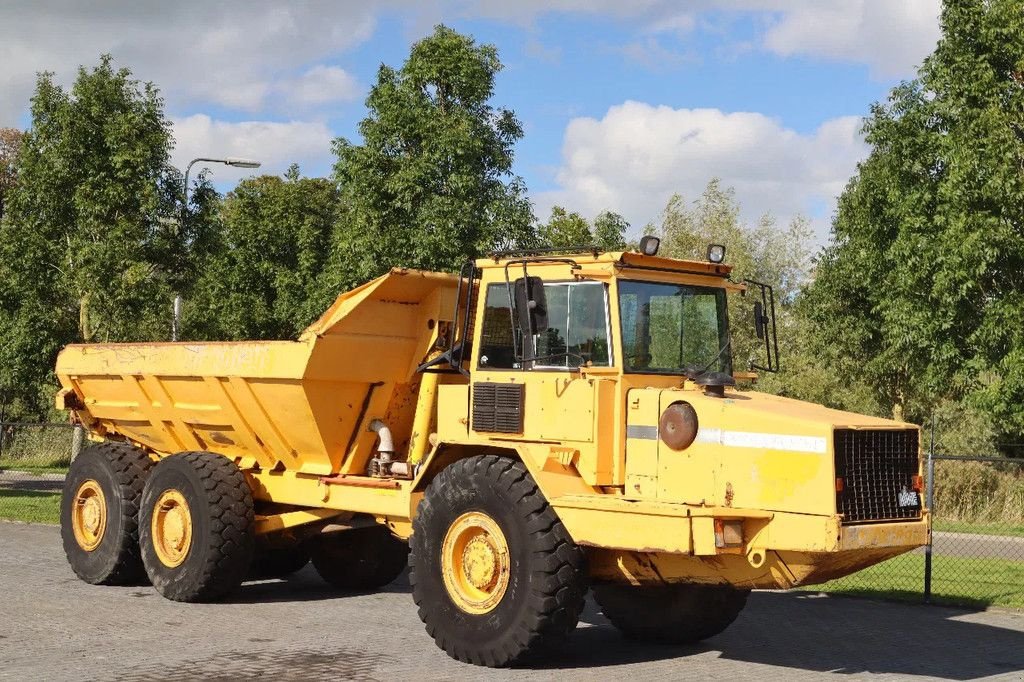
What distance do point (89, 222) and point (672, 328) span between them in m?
16.1

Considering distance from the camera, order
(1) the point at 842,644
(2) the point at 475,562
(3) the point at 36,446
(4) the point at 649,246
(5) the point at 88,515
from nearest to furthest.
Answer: (2) the point at 475,562
(4) the point at 649,246
(1) the point at 842,644
(5) the point at 88,515
(3) the point at 36,446

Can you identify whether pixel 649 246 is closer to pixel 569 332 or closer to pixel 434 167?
pixel 569 332

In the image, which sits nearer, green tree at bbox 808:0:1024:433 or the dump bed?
the dump bed

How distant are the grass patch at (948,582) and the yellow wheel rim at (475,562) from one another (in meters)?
5.75

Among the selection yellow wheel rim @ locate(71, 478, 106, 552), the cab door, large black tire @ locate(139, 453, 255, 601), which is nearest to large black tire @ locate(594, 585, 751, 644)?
the cab door

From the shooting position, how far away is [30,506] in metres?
22.0

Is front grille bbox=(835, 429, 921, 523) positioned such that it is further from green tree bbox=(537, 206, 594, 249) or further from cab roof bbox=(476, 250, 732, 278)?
green tree bbox=(537, 206, 594, 249)

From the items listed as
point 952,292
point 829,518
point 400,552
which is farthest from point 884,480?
point 952,292

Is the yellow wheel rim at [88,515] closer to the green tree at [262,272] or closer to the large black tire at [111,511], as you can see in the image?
the large black tire at [111,511]

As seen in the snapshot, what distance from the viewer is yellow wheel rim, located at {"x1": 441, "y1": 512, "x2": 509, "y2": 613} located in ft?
30.6

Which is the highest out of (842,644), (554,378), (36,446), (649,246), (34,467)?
(649,246)

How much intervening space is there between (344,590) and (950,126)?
1784 centimetres

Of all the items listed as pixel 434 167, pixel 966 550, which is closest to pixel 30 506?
pixel 434 167

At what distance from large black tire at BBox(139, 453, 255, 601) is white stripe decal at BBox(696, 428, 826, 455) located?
4896mm
